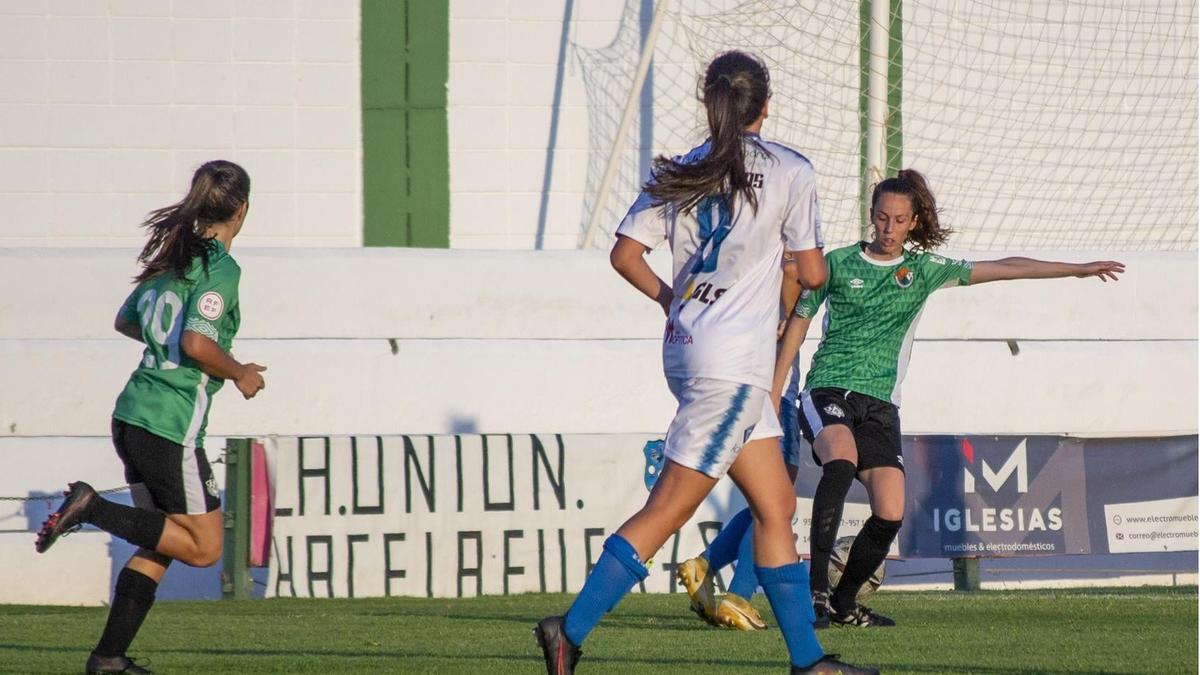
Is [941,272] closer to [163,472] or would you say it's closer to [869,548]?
[869,548]

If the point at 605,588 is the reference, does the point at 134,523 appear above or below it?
above

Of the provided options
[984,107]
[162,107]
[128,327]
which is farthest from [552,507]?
[984,107]

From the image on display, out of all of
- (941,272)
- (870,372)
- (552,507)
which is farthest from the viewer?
(552,507)

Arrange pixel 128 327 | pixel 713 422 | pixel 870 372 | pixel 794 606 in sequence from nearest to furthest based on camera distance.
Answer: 1. pixel 713 422
2. pixel 794 606
3. pixel 128 327
4. pixel 870 372

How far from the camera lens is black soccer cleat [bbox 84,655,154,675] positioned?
580cm

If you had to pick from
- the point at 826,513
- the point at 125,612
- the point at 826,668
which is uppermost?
the point at 826,513

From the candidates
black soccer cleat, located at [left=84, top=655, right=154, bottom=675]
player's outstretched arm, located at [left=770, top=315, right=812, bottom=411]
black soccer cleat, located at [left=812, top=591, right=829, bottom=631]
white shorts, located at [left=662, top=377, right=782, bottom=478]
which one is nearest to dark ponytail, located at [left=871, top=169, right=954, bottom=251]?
player's outstretched arm, located at [left=770, top=315, right=812, bottom=411]

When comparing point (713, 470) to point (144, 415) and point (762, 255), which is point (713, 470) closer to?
point (762, 255)

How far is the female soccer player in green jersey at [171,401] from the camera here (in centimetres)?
585

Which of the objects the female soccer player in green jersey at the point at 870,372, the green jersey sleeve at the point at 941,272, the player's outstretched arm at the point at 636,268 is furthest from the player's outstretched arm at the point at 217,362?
the green jersey sleeve at the point at 941,272

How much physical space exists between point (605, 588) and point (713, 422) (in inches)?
23.3

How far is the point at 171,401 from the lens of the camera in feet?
19.3

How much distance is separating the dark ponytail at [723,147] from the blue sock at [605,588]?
3.45 ft

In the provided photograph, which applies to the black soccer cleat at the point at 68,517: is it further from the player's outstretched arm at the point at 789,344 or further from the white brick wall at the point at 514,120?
the white brick wall at the point at 514,120
